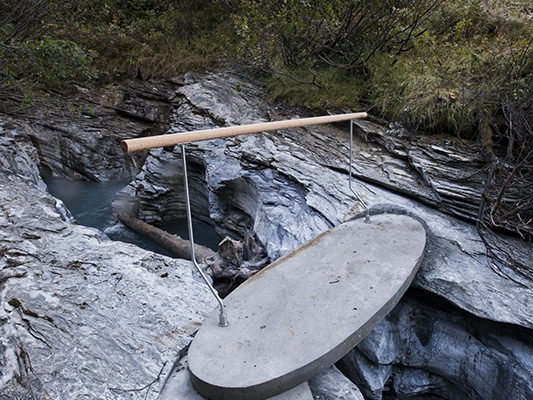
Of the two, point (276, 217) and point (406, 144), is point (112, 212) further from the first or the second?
point (406, 144)

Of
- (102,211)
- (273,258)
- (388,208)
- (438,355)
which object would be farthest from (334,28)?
(102,211)

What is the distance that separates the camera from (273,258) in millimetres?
4484

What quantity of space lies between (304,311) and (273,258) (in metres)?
1.73

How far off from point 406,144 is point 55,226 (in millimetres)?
4498

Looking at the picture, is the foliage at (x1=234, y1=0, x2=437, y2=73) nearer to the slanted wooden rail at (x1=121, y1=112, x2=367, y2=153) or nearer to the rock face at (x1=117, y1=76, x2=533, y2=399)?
the rock face at (x1=117, y1=76, x2=533, y2=399)

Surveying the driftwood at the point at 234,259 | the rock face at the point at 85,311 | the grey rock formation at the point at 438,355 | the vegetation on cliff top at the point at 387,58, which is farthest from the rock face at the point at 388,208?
the rock face at the point at 85,311

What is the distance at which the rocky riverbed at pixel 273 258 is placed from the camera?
2578mm

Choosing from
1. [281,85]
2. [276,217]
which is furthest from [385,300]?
[281,85]

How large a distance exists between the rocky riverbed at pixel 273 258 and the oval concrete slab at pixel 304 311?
310 millimetres

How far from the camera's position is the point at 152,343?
2727 millimetres

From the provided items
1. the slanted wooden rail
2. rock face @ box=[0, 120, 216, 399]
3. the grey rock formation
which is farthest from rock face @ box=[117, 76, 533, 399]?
the slanted wooden rail

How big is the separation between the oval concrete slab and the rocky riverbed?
31 cm

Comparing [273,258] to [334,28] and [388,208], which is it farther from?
[334,28]

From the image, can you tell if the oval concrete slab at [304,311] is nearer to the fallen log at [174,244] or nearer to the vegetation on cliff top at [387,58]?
the vegetation on cliff top at [387,58]
